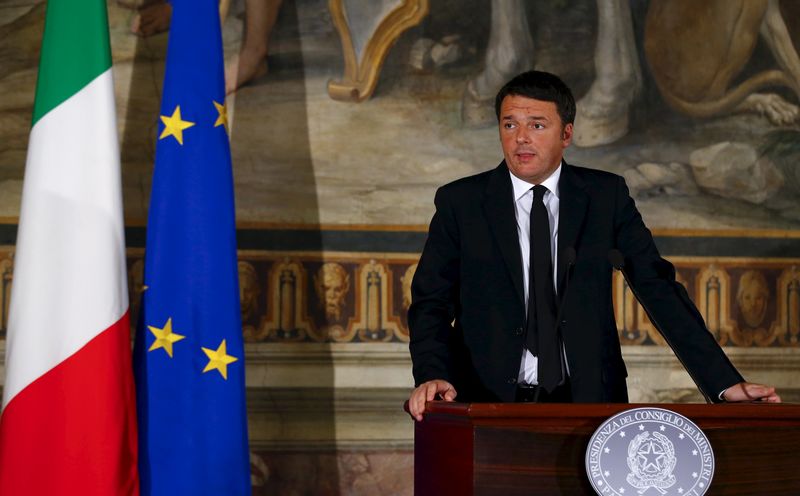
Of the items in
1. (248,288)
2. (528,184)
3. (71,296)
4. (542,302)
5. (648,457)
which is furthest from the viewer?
(248,288)

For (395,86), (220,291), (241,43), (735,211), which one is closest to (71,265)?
(220,291)

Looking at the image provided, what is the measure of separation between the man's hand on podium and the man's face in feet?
2.91

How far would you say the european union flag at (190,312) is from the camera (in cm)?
406

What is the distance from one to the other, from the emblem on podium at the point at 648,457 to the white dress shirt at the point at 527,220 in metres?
0.85

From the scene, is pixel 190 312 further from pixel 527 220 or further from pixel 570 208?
pixel 570 208

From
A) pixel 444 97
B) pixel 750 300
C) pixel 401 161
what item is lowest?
pixel 750 300

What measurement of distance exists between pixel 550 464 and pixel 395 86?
3.35 metres

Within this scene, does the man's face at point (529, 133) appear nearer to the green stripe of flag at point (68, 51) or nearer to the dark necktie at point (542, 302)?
the dark necktie at point (542, 302)

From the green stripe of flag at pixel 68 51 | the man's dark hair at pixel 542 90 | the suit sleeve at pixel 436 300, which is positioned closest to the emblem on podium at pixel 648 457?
the suit sleeve at pixel 436 300

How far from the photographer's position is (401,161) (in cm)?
532

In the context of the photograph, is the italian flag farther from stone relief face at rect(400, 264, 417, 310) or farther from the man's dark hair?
the man's dark hair

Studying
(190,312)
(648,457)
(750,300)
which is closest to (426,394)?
(648,457)

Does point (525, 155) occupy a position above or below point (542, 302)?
above

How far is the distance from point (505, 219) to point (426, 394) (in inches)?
27.7
